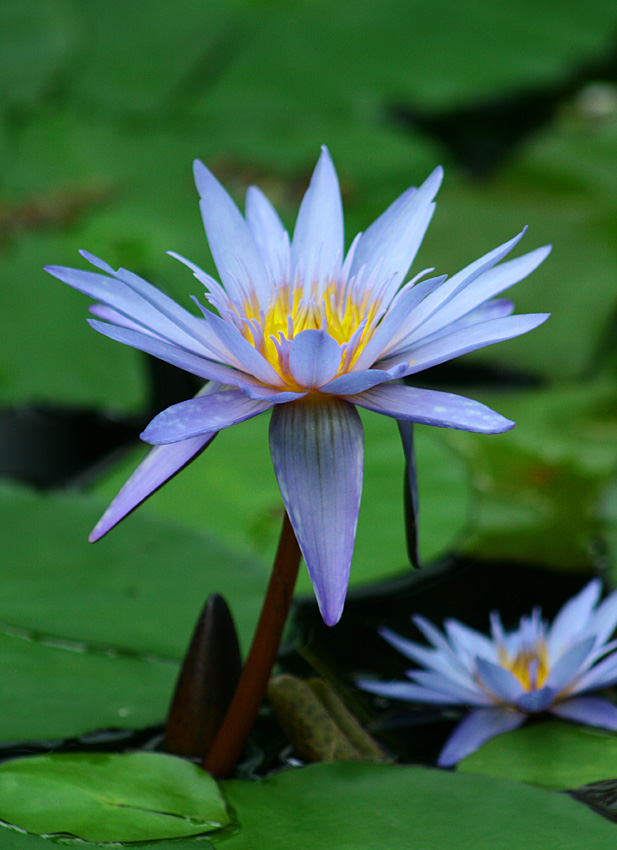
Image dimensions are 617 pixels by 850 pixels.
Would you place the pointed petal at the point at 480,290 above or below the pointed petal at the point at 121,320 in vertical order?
above

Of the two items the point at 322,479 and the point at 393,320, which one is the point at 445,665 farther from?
the point at 393,320

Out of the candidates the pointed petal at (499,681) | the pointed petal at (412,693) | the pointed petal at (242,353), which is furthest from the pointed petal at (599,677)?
the pointed petal at (242,353)

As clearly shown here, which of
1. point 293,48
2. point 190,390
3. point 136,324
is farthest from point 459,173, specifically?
point 136,324

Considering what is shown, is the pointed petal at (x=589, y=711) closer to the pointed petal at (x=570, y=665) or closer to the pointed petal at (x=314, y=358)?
the pointed petal at (x=570, y=665)

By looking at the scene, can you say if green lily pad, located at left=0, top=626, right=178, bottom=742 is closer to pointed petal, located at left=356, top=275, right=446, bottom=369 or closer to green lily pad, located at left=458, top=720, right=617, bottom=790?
green lily pad, located at left=458, top=720, right=617, bottom=790

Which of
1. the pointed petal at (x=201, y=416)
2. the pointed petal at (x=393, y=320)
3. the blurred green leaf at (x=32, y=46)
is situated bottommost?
the pointed petal at (x=201, y=416)

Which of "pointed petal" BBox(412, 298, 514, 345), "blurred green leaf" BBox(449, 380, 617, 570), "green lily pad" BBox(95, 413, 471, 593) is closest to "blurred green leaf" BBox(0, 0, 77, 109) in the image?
"green lily pad" BBox(95, 413, 471, 593)

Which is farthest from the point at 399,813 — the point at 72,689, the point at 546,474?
the point at 546,474
